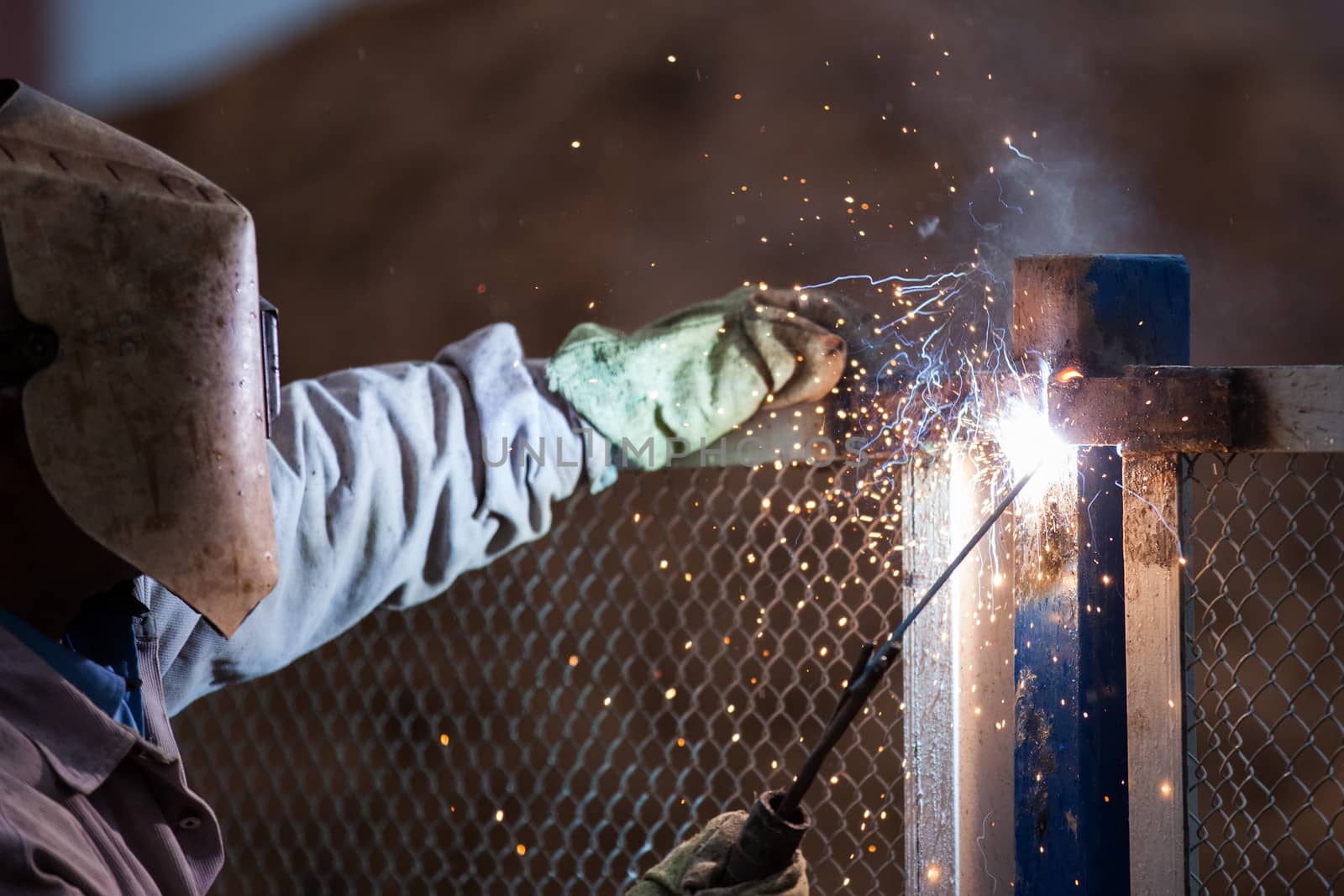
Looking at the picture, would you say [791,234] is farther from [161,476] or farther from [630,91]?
[161,476]

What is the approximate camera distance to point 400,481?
175 cm

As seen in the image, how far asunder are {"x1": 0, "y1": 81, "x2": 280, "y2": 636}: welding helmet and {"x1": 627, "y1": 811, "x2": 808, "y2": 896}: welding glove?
50 cm

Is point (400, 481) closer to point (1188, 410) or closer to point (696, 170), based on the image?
point (1188, 410)

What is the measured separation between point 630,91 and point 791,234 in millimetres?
933

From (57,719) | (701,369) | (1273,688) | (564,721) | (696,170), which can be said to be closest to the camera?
(57,719)

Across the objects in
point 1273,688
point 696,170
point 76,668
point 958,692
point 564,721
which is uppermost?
point 696,170

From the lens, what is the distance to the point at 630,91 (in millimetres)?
4809

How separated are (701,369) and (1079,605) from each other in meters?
0.69

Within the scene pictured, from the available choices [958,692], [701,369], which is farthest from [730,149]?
[958,692]

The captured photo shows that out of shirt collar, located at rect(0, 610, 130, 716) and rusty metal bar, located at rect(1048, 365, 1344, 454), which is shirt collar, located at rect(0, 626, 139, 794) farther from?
rusty metal bar, located at rect(1048, 365, 1344, 454)

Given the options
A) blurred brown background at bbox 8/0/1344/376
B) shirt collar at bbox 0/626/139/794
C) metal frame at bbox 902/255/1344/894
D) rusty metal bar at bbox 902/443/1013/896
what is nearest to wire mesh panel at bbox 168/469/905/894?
blurred brown background at bbox 8/0/1344/376

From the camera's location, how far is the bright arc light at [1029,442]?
3.98 ft

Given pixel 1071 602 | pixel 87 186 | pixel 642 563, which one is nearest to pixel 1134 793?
pixel 1071 602

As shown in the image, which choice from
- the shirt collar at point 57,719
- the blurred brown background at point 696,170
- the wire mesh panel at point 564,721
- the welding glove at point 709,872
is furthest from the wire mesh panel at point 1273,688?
the shirt collar at point 57,719
